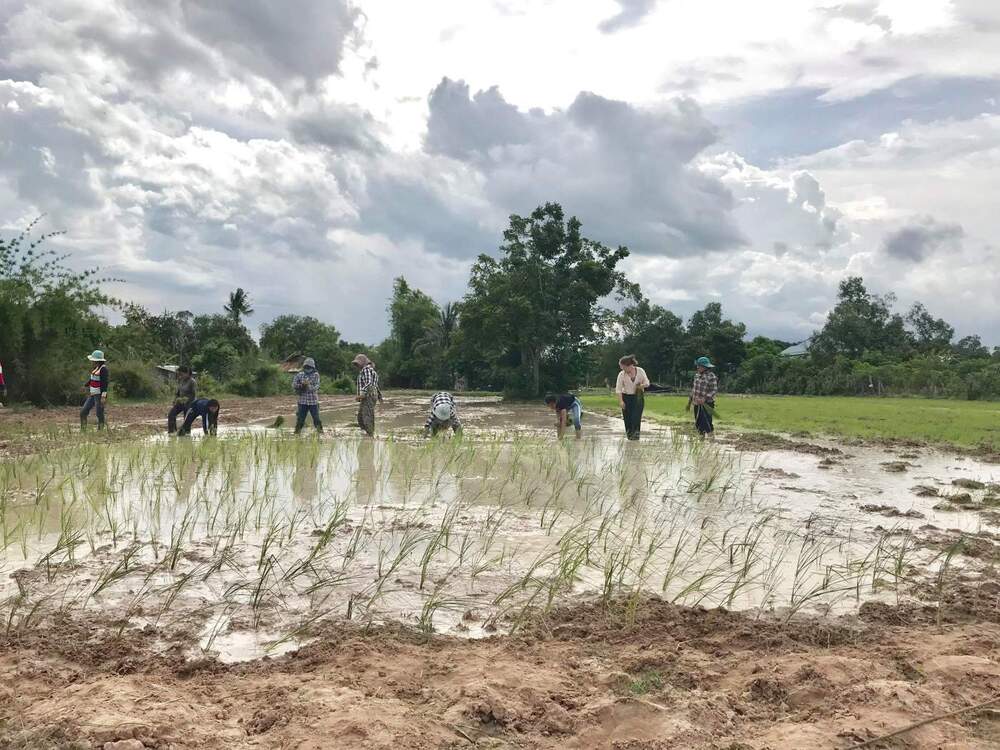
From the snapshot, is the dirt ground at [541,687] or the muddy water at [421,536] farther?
the muddy water at [421,536]

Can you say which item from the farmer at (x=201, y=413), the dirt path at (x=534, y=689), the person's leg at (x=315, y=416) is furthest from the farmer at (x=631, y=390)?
the dirt path at (x=534, y=689)

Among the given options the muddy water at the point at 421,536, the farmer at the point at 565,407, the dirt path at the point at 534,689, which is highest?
the farmer at the point at 565,407

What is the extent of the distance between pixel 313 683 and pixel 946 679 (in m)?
2.76

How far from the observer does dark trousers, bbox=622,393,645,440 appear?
44.2 feet

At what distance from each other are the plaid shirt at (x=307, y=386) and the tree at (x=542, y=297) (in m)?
24.0

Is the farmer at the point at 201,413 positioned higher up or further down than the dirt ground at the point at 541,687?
higher up

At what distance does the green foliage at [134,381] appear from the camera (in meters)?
29.1

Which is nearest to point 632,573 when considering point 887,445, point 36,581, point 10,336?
point 36,581

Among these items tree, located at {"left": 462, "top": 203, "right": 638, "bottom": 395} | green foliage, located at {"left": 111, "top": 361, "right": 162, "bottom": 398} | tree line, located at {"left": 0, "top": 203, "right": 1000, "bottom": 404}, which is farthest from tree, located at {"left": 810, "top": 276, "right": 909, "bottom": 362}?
green foliage, located at {"left": 111, "top": 361, "right": 162, "bottom": 398}

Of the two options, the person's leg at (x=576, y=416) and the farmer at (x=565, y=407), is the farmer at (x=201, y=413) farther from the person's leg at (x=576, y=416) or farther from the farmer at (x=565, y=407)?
the person's leg at (x=576, y=416)

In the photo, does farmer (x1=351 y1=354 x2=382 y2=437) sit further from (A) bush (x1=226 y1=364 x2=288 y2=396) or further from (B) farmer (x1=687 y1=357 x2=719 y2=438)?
(A) bush (x1=226 y1=364 x2=288 y2=396)

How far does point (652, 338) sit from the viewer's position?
61.2 metres

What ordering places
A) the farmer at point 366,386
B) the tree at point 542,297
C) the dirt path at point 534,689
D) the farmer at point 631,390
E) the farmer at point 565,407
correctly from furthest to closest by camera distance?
the tree at point 542,297 < the farmer at point 565,407 < the farmer at point 631,390 < the farmer at point 366,386 < the dirt path at point 534,689

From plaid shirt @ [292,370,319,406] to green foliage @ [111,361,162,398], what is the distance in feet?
62.2
